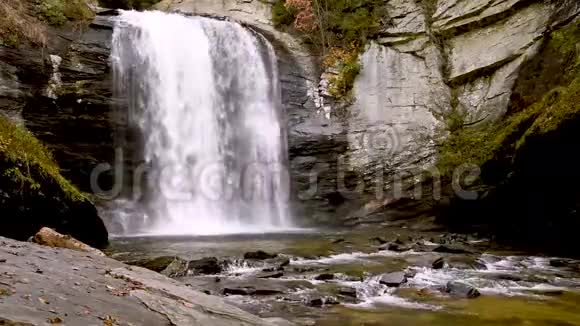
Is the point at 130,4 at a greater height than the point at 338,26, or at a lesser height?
greater

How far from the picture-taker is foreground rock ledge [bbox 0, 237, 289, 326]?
9.87 ft

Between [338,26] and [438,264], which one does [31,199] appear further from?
[338,26]

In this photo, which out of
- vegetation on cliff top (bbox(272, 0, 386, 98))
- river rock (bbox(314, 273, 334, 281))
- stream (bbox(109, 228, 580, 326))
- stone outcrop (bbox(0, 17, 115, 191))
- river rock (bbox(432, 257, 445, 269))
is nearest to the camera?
stream (bbox(109, 228, 580, 326))

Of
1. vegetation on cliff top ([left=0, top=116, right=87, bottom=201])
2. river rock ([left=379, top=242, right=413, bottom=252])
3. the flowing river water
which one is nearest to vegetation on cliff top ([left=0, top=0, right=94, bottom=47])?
the flowing river water

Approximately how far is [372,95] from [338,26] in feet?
11.8

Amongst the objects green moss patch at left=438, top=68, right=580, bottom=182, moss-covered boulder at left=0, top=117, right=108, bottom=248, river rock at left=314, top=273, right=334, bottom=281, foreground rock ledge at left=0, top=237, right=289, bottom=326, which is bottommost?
river rock at left=314, top=273, right=334, bottom=281

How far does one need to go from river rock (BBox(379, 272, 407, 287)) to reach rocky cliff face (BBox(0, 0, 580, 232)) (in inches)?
314

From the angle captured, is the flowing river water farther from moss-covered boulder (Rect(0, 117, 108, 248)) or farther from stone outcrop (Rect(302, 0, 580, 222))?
stone outcrop (Rect(302, 0, 580, 222))

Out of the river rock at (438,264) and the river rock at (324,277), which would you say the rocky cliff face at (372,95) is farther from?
the river rock at (324,277)

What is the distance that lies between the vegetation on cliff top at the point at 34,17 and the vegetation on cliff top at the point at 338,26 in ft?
24.0

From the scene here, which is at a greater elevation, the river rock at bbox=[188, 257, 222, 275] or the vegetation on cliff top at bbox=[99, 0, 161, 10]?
the vegetation on cliff top at bbox=[99, 0, 161, 10]

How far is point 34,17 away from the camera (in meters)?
14.7

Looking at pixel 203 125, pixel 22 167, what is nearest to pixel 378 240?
pixel 203 125

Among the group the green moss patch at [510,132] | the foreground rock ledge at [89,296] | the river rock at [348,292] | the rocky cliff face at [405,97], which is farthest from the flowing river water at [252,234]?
the green moss patch at [510,132]
